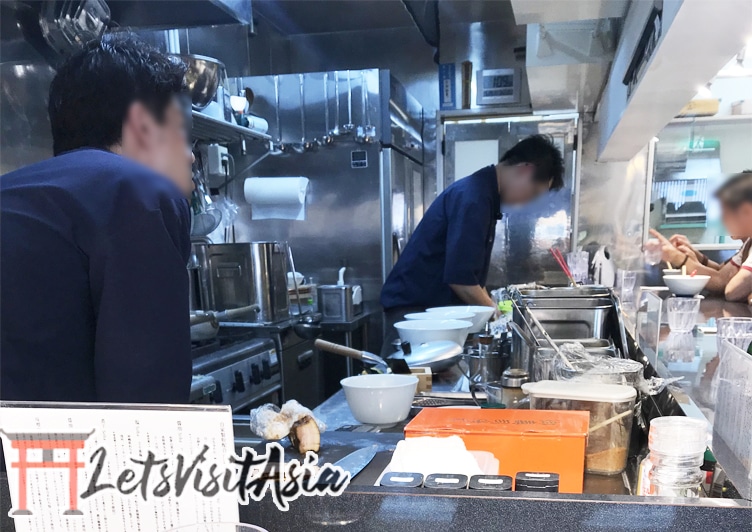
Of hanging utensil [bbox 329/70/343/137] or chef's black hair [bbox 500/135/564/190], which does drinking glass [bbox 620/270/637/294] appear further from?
hanging utensil [bbox 329/70/343/137]

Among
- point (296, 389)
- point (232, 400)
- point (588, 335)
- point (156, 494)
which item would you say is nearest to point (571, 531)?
point (156, 494)

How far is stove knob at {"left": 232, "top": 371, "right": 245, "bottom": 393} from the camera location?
2.14m

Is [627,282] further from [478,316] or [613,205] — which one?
[613,205]

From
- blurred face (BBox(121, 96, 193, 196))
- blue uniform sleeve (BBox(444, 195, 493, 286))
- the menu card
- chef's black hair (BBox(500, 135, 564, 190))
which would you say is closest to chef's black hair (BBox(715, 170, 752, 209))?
chef's black hair (BBox(500, 135, 564, 190))

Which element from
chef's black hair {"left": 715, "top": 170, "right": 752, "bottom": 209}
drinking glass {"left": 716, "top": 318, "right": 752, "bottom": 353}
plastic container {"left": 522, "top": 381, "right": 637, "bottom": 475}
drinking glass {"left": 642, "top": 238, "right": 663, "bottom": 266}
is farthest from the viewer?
drinking glass {"left": 642, "top": 238, "right": 663, "bottom": 266}

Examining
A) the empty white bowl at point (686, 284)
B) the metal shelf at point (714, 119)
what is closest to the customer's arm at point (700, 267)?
the empty white bowl at point (686, 284)

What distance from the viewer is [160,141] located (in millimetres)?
902

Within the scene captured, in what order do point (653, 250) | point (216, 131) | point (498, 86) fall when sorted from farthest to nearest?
point (498, 86) < point (653, 250) < point (216, 131)

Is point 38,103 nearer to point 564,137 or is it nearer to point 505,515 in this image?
point 505,515

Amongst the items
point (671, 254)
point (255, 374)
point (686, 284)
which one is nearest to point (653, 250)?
point (671, 254)

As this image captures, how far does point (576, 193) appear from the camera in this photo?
379 cm

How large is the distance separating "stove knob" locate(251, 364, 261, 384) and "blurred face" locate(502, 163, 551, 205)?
1426mm

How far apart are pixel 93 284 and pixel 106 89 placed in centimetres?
34

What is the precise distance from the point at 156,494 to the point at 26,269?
1.59 feet
